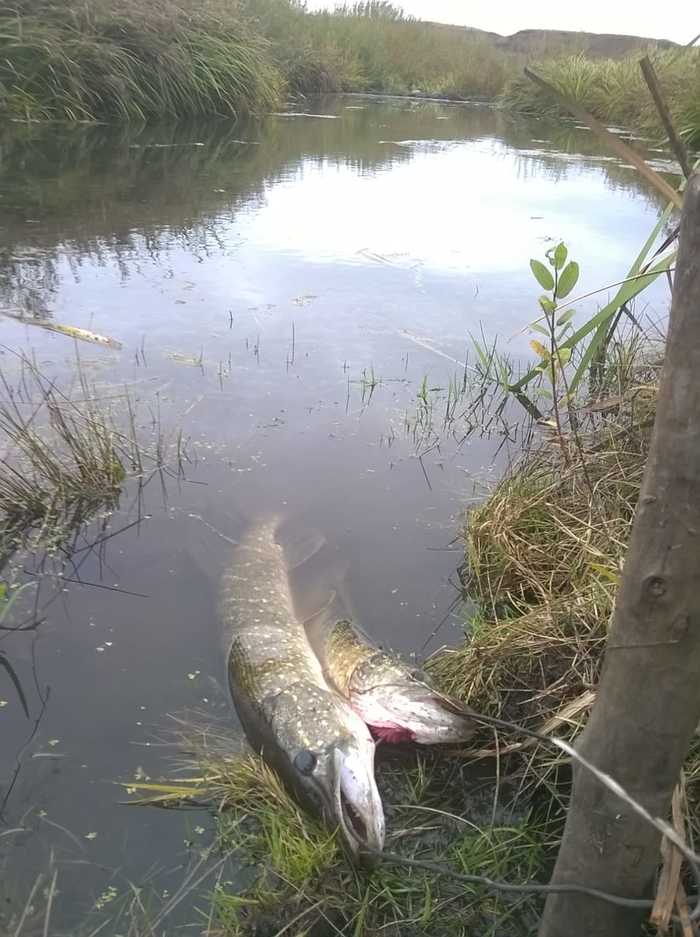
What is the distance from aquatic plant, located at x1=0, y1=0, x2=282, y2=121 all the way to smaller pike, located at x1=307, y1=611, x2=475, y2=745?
11820mm

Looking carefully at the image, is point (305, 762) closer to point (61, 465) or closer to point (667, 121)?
point (667, 121)

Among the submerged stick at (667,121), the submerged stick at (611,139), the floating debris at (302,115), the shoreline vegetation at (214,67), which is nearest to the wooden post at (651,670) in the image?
the submerged stick at (667,121)

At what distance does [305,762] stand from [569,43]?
115 feet

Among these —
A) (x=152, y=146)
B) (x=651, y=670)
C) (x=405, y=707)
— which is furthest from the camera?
(x=152, y=146)

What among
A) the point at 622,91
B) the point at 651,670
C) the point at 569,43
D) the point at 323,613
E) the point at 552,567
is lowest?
the point at 323,613

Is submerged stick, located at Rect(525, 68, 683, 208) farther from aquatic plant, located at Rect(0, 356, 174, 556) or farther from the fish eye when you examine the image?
aquatic plant, located at Rect(0, 356, 174, 556)

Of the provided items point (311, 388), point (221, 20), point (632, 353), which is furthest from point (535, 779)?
point (221, 20)

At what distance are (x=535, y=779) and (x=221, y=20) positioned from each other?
54.3 ft

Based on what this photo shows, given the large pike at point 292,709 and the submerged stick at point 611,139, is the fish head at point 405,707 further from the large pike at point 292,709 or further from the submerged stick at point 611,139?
the submerged stick at point 611,139

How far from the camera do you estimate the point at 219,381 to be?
508cm

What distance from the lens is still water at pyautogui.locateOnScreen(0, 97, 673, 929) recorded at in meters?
2.59

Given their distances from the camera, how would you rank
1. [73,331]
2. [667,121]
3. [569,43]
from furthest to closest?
→ 1. [569,43]
2. [73,331]
3. [667,121]

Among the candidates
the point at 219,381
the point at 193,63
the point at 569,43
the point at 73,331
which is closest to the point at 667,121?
the point at 219,381

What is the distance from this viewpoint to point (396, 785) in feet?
8.27
